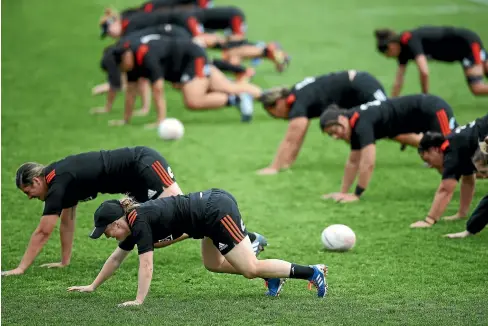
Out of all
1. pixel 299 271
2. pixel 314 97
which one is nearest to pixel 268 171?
pixel 314 97

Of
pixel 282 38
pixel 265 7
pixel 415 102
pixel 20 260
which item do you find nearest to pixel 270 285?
pixel 20 260

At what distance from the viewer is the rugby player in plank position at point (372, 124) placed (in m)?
11.0

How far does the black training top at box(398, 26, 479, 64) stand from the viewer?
51.9 ft

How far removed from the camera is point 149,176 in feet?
29.5

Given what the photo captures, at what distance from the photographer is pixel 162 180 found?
905cm

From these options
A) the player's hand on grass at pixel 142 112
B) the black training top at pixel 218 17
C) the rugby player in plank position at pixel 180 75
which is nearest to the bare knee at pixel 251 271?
the rugby player in plank position at pixel 180 75

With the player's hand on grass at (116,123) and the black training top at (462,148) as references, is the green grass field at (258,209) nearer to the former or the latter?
the player's hand on grass at (116,123)

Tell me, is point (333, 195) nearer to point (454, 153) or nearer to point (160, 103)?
point (454, 153)

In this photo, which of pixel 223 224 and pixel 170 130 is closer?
pixel 223 224

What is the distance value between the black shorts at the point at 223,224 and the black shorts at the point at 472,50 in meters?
9.21

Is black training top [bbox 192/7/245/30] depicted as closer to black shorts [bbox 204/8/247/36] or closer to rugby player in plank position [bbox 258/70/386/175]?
black shorts [bbox 204/8/247/36]

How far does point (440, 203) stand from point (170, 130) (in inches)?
226

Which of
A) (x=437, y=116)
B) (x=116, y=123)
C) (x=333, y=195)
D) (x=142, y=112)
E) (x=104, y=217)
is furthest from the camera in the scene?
(x=142, y=112)

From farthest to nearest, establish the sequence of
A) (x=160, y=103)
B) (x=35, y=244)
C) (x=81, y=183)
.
A: (x=160, y=103), (x=81, y=183), (x=35, y=244)
